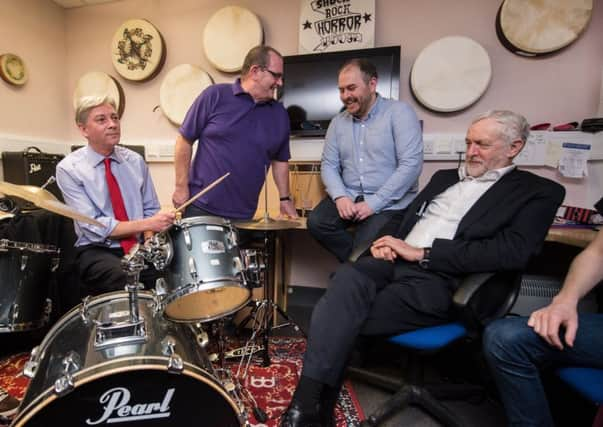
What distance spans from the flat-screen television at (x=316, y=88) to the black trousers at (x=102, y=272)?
1.51 metres

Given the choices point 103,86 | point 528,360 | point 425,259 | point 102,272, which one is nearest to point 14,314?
point 102,272

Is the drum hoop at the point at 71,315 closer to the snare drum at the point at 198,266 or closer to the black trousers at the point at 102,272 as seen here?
the snare drum at the point at 198,266

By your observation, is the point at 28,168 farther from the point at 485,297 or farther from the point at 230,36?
the point at 485,297

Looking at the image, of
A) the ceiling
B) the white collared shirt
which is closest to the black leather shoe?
the white collared shirt

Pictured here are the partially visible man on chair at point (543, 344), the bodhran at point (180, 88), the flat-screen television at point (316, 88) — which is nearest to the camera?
the partially visible man on chair at point (543, 344)

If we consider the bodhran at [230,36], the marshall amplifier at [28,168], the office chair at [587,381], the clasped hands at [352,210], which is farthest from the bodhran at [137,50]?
the office chair at [587,381]

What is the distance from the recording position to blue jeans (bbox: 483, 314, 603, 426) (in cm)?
99

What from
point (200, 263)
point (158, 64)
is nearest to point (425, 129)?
point (200, 263)

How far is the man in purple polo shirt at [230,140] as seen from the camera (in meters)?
1.94

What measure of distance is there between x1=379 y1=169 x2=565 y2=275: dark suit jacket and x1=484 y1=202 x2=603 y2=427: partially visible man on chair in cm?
19

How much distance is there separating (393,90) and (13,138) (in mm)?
3065

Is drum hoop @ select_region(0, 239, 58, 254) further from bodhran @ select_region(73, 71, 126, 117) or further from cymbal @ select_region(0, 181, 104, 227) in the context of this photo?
bodhran @ select_region(73, 71, 126, 117)

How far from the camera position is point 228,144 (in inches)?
77.4

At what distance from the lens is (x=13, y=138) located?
2793 millimetres
